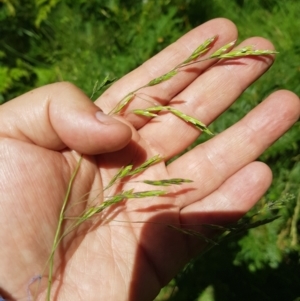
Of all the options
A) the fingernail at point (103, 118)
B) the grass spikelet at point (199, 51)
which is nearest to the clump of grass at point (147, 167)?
the grass spikelet at point (199, 51)

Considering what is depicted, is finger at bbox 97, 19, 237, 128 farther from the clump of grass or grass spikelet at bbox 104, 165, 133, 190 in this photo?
grass spikelet at bbox 104, 165, 133, 190

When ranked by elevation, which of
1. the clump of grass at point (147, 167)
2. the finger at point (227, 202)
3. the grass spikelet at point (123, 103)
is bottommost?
the finger at point (227, 202)

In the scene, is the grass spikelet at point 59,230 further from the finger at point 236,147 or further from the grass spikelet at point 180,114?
the finger at point 236,147

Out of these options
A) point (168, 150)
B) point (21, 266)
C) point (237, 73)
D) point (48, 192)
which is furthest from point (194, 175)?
point (21, 266)

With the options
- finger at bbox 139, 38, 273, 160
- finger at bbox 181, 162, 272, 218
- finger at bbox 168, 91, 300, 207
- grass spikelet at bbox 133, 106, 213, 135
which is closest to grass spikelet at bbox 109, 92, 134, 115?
grass spikelet at bbox 133, 106, 213, 135

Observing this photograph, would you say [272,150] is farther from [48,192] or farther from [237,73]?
[48,192]

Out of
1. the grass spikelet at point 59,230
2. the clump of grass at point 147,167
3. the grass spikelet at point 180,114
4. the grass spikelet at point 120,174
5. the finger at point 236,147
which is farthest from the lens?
the finger at point 236,147

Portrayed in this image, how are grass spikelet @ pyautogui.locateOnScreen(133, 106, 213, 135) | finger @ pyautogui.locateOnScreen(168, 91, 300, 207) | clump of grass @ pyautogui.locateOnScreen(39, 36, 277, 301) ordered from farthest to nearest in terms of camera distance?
finger @ pyautogui.locateOnScreen(168, 91, 300, 207) < grass spikelet @ pyautogui.locateOnScreen(133, 106, 213, 135) < clump of grass @ pyautogui.locateOnScreen(39, 36, 277, 301)

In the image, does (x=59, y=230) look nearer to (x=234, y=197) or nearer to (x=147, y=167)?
(x=147, y=167)
